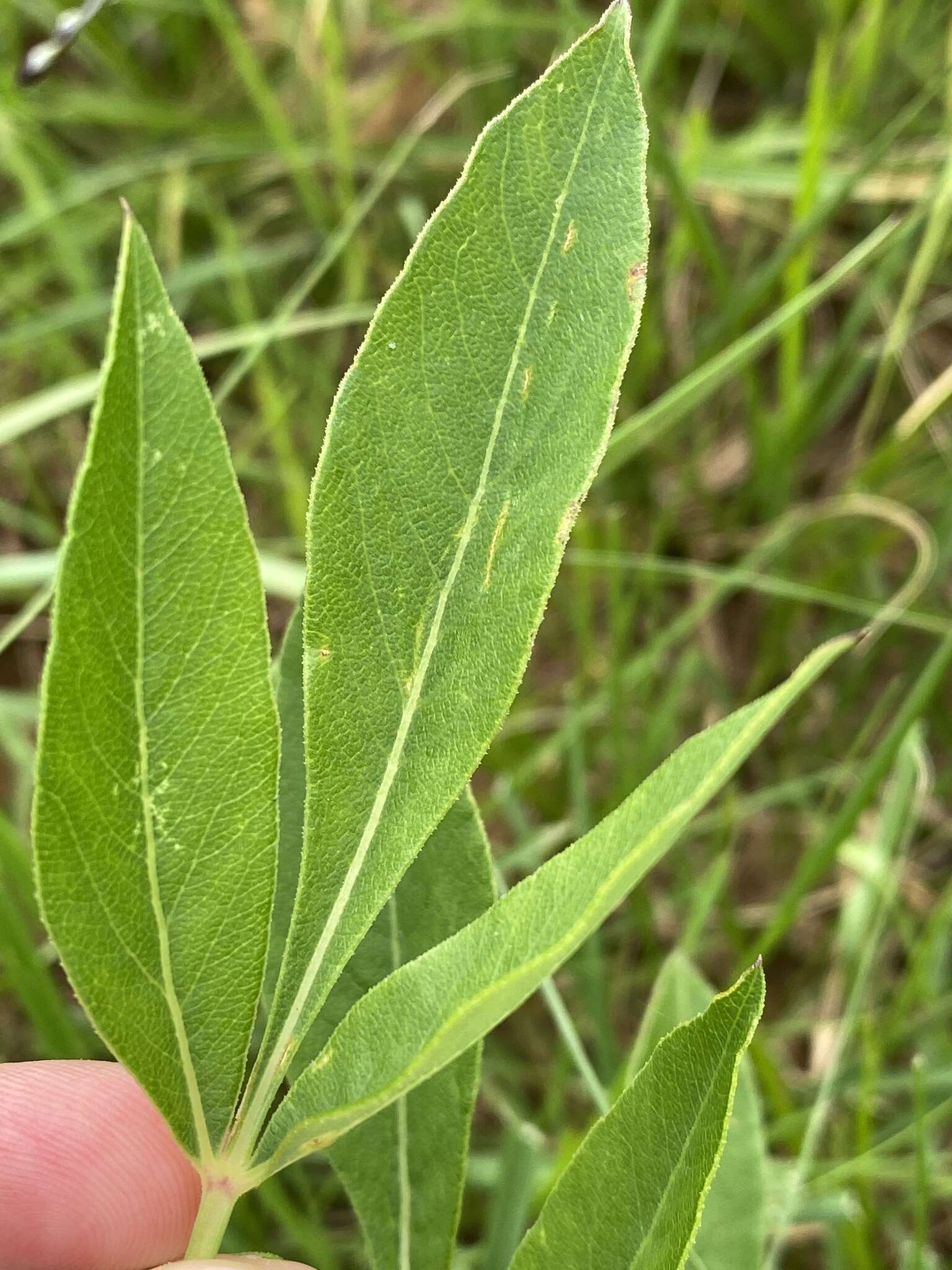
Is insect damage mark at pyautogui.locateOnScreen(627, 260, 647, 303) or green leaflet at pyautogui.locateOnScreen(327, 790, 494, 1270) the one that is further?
green leaflet at pyautogui.locateOnScreen(327, 790, 494, 1270)

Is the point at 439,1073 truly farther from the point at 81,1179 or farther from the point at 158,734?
the point at 81,1179

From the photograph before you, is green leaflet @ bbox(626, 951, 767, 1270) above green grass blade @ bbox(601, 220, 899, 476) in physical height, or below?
below

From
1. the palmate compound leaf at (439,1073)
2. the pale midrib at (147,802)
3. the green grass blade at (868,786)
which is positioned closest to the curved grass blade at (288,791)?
the palmate compound leaf at (439,1073)

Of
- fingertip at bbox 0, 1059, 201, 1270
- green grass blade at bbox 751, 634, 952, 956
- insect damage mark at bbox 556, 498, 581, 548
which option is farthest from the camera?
green grass blade at bbox 751, 634, 952, 956

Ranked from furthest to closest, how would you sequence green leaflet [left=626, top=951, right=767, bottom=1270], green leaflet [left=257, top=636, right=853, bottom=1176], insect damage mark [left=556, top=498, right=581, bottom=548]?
green leaflet [left=626, top=951, right=767, bottom=1270] < insect damage mark [left=556, top=498, right=581, bottom=548] < green leaflet [left=257, top=636, right=853, bottom=1176]

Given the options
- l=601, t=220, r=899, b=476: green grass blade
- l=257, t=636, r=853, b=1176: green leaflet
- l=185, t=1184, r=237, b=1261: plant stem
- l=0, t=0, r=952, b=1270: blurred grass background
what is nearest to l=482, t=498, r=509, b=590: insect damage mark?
l=257, t=636, r=853, b=1176: green leaflet

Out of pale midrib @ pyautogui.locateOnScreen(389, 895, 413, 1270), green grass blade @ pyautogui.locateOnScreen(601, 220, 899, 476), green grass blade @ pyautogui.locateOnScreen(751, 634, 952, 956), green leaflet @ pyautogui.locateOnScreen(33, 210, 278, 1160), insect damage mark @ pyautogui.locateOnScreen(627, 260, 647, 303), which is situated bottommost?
green grass blade @ pyautogui.locateOnScreen(751, 634, 952, 956)

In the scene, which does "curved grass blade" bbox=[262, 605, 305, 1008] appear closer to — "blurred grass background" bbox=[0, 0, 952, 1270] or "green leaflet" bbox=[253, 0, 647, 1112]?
"green leaflet" bbox=[253, 0, 647, 1112]
